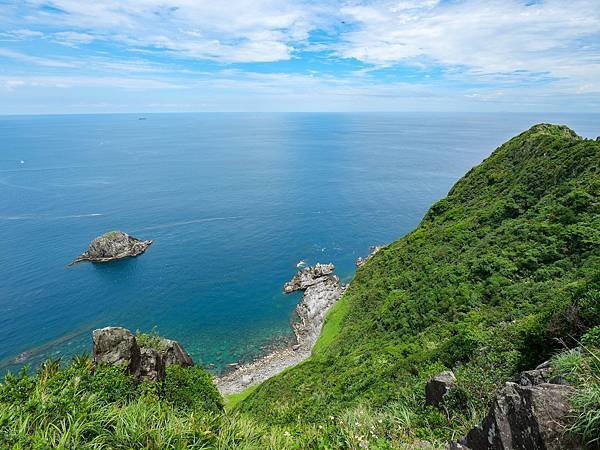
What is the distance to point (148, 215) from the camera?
115 meters

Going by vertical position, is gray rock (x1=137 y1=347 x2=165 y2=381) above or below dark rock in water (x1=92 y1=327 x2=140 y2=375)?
below

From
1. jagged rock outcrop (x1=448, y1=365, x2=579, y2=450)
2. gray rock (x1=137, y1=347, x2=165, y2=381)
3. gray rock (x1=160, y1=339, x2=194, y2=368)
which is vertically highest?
jagged rock outcrop (x1=448, y1=365, x2=579, y2=450)

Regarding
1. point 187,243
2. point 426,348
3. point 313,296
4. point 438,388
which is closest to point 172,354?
point 426,348

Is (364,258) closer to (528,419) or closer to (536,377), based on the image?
(536,377)

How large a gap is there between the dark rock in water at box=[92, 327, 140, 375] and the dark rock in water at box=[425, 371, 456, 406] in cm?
1797

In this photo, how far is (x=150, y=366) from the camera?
82.0 feet

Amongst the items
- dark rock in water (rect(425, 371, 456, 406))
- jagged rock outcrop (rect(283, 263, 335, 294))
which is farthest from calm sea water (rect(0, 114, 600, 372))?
dark rock in water (rect(425, 371, 456, 406))

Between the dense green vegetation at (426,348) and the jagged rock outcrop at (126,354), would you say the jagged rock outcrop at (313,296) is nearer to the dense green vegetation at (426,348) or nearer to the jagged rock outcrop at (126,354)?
the dense green vegetation at (426,348)

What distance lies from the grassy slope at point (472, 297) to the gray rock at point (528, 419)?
3810 millimetres

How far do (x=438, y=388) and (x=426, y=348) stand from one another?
13.0 m

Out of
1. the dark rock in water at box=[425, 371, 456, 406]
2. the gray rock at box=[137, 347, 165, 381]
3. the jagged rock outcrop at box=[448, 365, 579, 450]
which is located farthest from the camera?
the gray rock at box=[137, 347, 165, 381]

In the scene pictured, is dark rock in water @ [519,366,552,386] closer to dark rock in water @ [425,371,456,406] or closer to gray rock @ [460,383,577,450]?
gray rock @ [460,383,577,450]

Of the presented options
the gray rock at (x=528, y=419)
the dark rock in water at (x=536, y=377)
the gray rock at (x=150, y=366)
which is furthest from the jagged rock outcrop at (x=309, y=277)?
the gray rock at (x=528, y=419)

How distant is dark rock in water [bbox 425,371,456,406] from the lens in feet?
48.0
